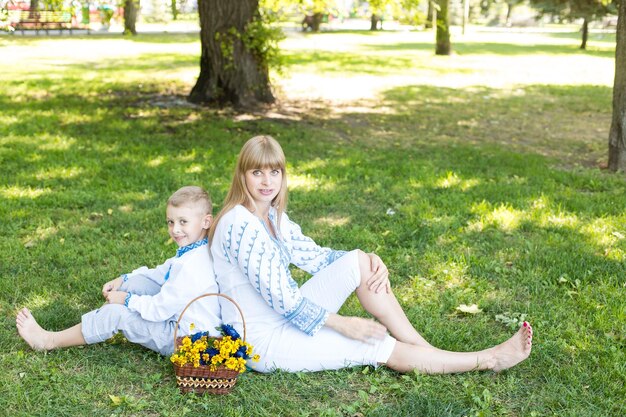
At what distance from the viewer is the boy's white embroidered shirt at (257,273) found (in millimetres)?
3340

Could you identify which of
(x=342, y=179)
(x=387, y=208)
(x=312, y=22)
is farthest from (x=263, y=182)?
(x=312, y=22)

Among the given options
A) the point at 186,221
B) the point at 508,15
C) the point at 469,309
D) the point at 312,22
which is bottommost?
the point at 469,309

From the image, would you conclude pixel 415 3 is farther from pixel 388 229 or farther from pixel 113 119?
pixel 388 229

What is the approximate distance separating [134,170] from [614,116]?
5209mm

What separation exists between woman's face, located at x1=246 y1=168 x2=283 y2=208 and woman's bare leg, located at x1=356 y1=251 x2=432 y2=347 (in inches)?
22.0

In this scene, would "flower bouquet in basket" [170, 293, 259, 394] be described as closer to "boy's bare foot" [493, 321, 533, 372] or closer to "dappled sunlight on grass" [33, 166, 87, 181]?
"boy's bare foot" [493, 321, 533, 372]

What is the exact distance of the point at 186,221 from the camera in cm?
360

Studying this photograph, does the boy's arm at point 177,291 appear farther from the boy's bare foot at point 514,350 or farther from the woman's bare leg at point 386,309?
the boy's bare foot at point 514,350

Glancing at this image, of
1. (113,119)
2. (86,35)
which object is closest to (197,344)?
(113,119)

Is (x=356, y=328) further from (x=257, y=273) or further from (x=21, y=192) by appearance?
(x=21, y=192)

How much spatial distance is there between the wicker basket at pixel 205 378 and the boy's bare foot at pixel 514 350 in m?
1.27

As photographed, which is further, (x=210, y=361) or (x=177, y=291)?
(x=177, y=291)

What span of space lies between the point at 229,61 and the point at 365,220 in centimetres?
547

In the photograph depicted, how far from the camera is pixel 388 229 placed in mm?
5777
